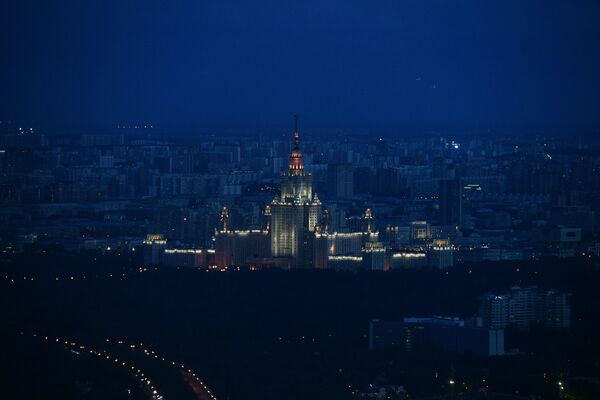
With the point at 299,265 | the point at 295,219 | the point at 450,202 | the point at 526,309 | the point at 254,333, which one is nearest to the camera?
the point at 254,333

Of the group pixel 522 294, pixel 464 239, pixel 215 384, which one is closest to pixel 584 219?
pixel 464 239

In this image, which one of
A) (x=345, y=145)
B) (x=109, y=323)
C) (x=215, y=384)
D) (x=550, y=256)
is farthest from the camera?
(x=345, y=145)

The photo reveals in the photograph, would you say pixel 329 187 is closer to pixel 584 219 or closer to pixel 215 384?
pixel 584 219

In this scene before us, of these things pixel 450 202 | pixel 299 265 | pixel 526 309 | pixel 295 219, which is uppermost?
pixel 450 202

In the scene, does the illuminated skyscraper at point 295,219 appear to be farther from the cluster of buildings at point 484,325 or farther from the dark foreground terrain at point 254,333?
the cluster of buildings at point 484,325

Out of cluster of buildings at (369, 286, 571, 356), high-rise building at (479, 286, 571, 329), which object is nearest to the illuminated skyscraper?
cluster of buildings at (369, 286, 571, 356)

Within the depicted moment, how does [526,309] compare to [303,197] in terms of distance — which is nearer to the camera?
[526,309]

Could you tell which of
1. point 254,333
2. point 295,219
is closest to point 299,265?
point 295,219

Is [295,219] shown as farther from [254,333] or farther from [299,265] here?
[254,333]
